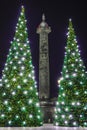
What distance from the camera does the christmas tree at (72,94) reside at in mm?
21266

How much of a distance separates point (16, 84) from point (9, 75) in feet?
2.81

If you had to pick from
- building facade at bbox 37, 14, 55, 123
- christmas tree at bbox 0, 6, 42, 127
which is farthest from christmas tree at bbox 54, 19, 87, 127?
building facade at bbox 37, 14, 55, 123

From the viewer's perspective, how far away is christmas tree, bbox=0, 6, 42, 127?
66.2 feet

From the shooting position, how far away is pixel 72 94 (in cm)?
2159

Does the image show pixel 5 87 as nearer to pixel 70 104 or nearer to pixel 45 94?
pixel 70 104

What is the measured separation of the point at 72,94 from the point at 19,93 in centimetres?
399

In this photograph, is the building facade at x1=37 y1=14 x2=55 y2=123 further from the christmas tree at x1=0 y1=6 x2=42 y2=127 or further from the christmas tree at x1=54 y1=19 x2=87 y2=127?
the christmas tree at x1=0 y1=6 x2=42 y2=127

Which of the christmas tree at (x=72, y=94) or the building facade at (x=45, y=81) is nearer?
the christmas tree at (x=72, y=94)

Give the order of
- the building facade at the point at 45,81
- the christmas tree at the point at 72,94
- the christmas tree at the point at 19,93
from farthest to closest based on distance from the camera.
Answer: the building facade at the point at 45,81 < the christmas tree at the point at 72,94 < the christmas tree at the point at 19,93

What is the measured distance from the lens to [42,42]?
36219 mm

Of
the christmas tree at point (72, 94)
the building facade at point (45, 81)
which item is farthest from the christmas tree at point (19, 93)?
the building facade at point (45, 81)

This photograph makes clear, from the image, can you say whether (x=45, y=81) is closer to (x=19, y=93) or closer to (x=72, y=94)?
(x=72, y=94)

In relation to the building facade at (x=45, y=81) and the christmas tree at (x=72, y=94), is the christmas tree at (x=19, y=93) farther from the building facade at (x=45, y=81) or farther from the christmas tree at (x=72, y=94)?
the building facade at (x=45, y=81)

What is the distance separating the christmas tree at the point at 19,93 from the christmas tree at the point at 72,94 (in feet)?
6.37
